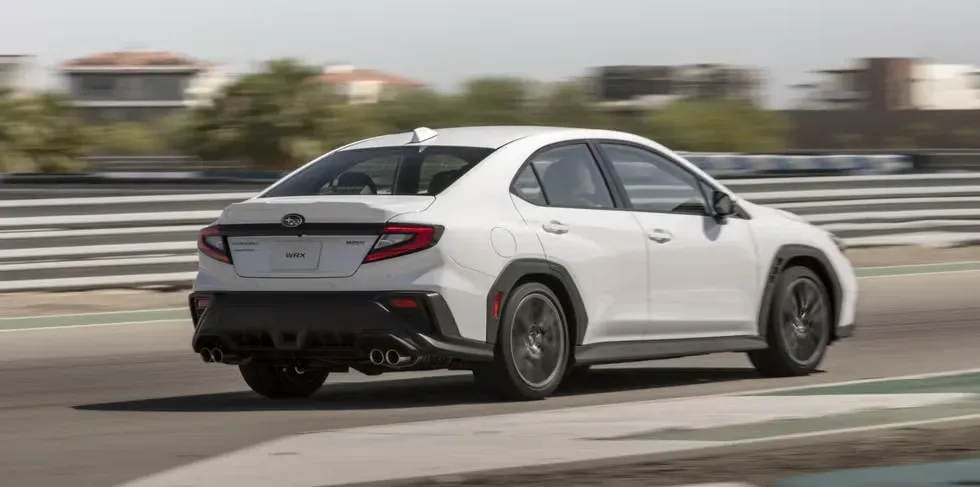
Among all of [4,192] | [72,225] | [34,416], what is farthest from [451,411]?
[4,192]

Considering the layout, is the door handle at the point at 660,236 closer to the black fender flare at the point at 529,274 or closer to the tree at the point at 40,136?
the black fender flare at the point at 529,274

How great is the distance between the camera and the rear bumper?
856 cm

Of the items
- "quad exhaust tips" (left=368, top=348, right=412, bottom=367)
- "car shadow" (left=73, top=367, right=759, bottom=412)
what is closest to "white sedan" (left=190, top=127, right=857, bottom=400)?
"quad exhaust tips" (left=368, top=348, right=412, bottom=367)

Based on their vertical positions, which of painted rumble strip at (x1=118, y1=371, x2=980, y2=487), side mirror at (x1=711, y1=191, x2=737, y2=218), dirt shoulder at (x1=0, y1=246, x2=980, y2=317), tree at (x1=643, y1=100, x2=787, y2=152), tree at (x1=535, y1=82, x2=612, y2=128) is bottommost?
tree at (x1=643, y1=100, x2=787, y2=152)

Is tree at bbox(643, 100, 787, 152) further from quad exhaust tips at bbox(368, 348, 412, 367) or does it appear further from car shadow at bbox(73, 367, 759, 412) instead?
quad exhaust tips at bbox(368, 348, 412, 367)

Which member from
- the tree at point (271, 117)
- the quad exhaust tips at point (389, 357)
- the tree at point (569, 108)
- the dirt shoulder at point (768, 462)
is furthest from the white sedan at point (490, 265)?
the tree at point (271, 117)

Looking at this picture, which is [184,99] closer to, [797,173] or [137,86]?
[137,86]

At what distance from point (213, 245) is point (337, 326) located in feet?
2.92

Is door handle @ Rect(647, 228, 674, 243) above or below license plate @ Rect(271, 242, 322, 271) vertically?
below

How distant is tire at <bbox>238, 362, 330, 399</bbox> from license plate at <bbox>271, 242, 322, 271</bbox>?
0.93 meters

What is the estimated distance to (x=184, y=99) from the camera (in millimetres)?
180750

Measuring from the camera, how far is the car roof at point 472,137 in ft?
30.7

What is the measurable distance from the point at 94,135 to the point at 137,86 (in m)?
126

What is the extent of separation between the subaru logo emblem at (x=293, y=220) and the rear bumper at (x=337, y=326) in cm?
32
